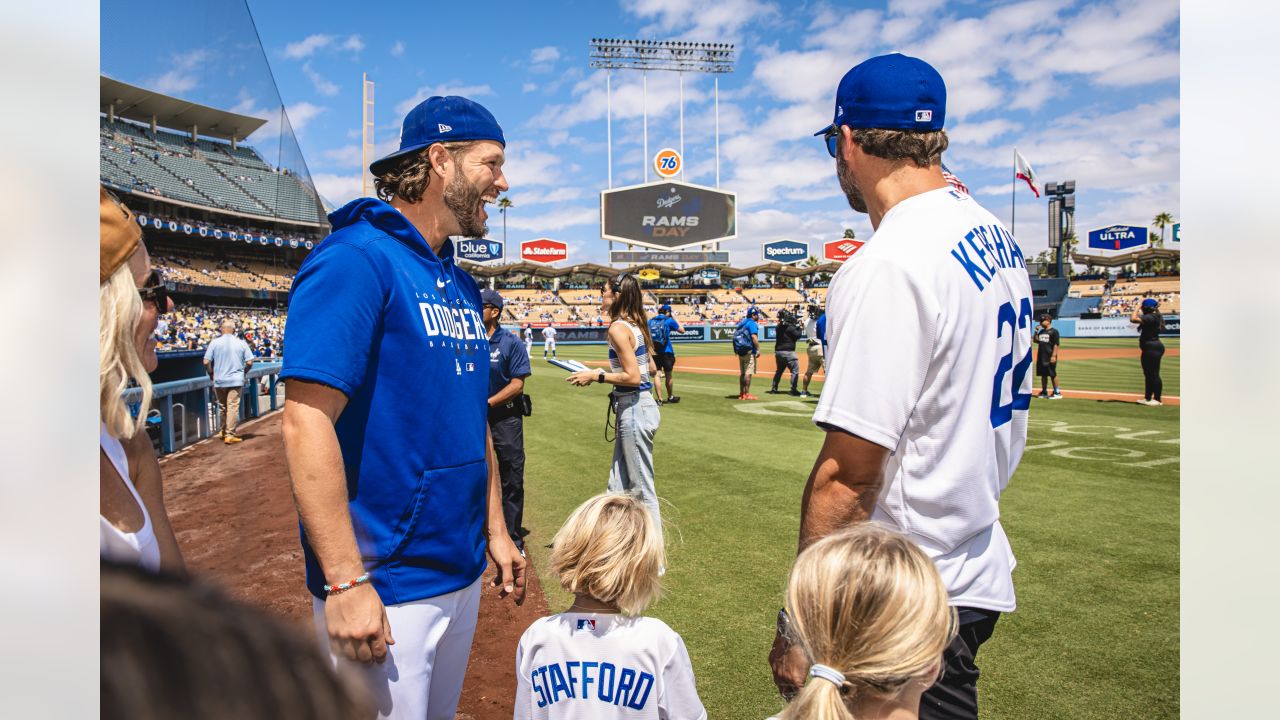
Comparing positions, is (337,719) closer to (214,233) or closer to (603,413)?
(214,233)

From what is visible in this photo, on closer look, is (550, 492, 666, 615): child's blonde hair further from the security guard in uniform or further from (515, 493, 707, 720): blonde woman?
the security guard in uniform

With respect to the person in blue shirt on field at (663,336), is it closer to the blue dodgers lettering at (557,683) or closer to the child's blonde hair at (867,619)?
the blue dodgers lettering at (557,683)

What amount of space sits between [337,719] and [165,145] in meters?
2.01

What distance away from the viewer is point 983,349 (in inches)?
67.9

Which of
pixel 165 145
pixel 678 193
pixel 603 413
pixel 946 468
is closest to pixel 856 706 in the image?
pixel 946 468

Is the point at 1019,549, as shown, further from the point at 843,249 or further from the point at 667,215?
the point at 667,215

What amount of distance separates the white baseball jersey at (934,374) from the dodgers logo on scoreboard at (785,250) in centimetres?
7694

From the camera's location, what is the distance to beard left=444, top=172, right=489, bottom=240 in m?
2.21

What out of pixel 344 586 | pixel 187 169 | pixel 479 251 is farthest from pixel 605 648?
pixel 479 251

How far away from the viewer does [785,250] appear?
A: 3041 inches

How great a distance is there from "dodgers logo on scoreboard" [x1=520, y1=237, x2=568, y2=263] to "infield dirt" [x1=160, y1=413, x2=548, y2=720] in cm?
6226

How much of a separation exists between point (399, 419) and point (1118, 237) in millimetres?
95366

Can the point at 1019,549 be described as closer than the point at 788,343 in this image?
Yes

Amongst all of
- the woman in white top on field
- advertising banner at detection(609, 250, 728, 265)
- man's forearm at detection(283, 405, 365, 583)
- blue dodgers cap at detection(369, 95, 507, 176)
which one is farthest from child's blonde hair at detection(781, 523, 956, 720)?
advertising banner at detection(609, 250, 728, 265)
